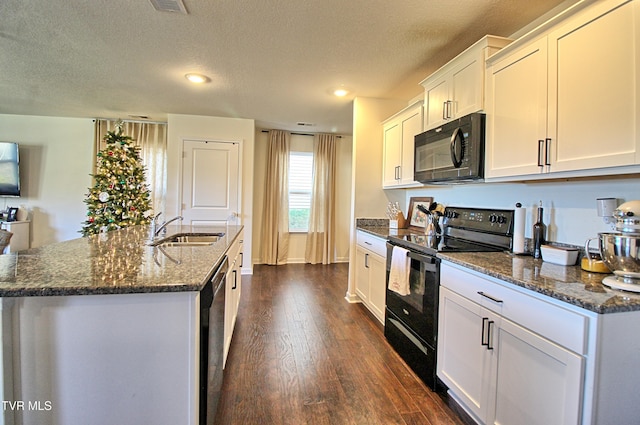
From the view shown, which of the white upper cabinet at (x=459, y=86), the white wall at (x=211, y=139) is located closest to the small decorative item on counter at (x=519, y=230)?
the white upper cabinet at (x=459, y=86)

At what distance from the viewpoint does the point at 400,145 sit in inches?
122

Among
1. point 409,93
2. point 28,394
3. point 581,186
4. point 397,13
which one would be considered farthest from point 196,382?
point 409,93

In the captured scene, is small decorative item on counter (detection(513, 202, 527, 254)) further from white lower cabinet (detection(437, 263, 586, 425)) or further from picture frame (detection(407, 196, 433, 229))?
picture frame (detection(407, 196, 433, 229))

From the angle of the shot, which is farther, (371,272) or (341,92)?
(341,92)

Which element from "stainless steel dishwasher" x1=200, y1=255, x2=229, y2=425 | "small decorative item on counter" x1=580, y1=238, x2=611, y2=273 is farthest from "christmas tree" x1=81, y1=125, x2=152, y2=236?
"small decorative item on counter" x1=580, y1=238, x2=611, y2=273

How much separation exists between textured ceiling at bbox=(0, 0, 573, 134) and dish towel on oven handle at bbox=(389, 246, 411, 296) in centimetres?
162

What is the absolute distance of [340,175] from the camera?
5.76m

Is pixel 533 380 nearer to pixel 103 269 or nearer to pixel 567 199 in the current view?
pixel 567 199

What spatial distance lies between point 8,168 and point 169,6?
458 cm

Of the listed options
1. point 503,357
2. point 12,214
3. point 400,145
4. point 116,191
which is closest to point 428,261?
point 503,357

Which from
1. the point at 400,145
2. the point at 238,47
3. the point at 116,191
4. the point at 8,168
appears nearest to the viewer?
the point at 238,47

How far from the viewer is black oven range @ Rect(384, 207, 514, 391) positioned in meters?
1.89

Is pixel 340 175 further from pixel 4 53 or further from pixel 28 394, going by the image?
pixel 28 394

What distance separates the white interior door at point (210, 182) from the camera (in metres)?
4.54
